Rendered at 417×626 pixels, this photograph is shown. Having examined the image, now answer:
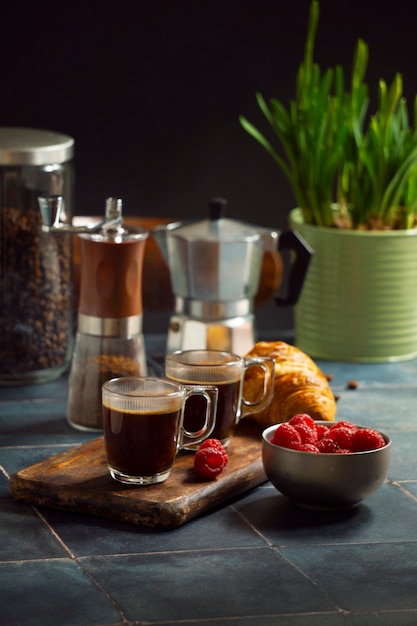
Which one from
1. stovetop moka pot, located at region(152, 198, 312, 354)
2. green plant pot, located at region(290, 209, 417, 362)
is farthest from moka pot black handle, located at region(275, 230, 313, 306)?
green plant pot, located at region(290, 209, 417, 362)

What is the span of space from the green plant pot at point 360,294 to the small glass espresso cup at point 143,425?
2.37 feet

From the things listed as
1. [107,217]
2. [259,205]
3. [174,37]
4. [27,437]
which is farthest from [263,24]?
[27,437]

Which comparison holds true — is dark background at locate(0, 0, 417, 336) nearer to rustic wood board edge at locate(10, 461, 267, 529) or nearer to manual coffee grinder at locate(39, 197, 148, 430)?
manual coffee grinder at locate(39, 197, 148, 430)

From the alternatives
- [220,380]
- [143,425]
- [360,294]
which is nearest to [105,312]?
[220,380]

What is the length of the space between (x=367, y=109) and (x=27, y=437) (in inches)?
45.2

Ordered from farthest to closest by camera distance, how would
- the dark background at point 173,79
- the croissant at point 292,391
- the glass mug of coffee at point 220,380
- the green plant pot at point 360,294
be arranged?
the dark background at point 173,79 → the green plant pot at point 360,294 → the croissant at point 292,391 → the glass mug of coffee at point 220,380

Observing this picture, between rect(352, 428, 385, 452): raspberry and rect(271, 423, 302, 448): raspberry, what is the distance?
6 centimetres

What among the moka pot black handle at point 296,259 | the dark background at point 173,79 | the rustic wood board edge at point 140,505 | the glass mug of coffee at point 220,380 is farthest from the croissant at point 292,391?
the dark background at point 173,79

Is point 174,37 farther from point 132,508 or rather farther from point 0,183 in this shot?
point 132,508

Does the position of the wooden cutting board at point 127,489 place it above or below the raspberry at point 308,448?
below

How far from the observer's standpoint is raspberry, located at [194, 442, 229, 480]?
4.36ft

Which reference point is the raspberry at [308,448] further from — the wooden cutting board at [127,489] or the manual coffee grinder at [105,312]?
the manual coffee grinder at [105,312]

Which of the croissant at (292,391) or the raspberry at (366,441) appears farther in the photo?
the croissant at (292,391)

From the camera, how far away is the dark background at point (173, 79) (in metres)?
2.21
